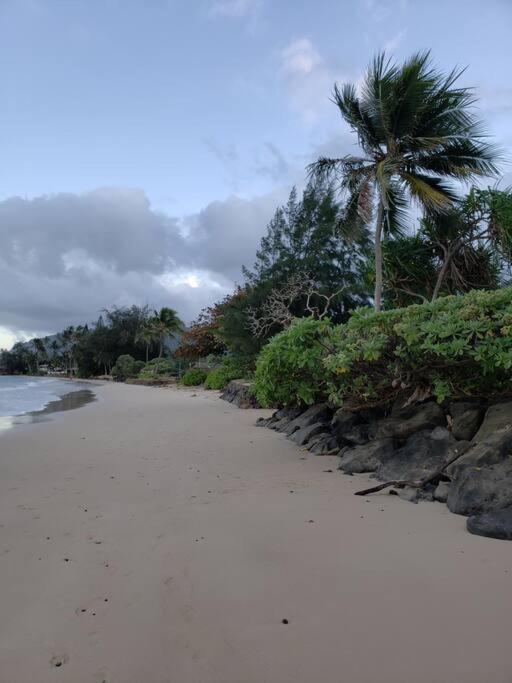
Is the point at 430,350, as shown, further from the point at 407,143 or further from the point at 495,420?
the point at 407,143

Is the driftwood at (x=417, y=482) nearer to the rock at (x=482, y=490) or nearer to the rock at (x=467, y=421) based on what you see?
the rock at (x=482, y=490)

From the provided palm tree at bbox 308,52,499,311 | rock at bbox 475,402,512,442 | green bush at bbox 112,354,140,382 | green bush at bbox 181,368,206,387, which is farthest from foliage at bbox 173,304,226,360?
rock at bbox 475,402,512,442

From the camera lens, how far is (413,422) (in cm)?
520

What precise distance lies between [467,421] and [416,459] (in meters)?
0.69

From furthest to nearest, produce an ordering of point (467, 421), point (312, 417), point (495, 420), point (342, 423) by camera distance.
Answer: point (312, 417) < point (342, 423) < point (467, 421) < point (495, 420)

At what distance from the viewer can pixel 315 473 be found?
5.15 m

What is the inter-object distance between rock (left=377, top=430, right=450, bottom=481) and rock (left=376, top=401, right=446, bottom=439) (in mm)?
138

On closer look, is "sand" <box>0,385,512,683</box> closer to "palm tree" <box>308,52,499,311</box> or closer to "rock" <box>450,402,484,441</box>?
"rock" <box>450,402,484,441</box>

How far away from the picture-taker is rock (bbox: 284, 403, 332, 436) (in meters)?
7.52

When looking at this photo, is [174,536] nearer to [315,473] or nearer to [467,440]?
[315,473]

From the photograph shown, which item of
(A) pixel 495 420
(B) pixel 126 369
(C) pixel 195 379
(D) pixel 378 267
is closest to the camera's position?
(A) pixel 495 420

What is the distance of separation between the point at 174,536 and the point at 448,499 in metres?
2.25

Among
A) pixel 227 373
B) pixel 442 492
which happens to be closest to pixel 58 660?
pixel 442 492

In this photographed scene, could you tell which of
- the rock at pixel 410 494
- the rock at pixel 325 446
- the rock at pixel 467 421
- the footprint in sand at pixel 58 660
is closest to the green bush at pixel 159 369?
the rock at pixel 325 446
